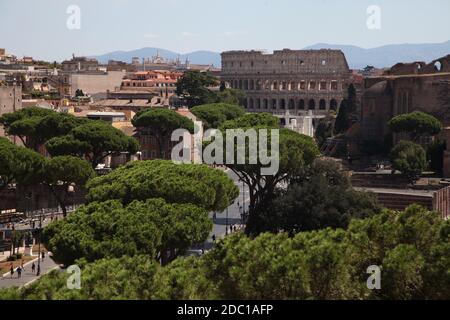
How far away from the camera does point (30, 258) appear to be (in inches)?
1198

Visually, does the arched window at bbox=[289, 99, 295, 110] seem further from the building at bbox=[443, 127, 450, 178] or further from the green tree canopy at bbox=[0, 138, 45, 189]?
the green tree canopy at bbox=[0, 138, 45, 189]

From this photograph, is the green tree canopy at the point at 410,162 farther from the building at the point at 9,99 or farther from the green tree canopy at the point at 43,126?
the building at the point at 9,99

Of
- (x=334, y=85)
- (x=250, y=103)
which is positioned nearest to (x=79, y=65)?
(x=250, y=103)

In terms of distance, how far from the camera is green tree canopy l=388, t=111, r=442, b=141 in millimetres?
49250

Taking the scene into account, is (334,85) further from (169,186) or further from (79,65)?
(169,186)

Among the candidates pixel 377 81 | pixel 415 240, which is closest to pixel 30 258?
pixel 415 240

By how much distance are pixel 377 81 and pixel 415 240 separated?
39027mm

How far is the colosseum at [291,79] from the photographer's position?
98625 millimetres

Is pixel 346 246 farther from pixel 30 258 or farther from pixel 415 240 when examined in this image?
pixel 30 258

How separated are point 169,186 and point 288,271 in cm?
1180

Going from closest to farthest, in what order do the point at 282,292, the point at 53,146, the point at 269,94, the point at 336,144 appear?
1. the point at 282,292
2. the point at 53,146
3. the point at 336,144
4. the point at 269,94

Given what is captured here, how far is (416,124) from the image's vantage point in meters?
49.2
